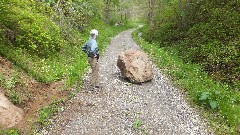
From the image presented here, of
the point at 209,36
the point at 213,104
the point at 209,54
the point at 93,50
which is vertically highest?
the point at 93,50

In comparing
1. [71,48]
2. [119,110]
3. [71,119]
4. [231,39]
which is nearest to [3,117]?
[71,119]

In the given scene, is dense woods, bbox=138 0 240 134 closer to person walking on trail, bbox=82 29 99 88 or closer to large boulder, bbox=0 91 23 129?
person walking on trail, bbox=82 29 99 88

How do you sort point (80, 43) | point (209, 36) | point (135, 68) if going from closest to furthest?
point (135, 68) → point (209, 36) → point (80, 43)

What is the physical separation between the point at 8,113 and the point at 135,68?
761 cm

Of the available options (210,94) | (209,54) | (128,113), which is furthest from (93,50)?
(209,54)

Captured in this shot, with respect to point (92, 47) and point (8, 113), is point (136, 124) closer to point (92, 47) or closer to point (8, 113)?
point (92, 47)

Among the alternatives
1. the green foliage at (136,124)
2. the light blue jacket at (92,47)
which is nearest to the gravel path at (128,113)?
the green foliage at (136,124)

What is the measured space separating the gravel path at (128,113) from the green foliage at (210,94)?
66 cm

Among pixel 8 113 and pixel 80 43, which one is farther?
pixel 80 43

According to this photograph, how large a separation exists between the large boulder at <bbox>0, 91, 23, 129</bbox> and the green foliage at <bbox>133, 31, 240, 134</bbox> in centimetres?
737

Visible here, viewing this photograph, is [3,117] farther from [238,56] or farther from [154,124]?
[238,56]

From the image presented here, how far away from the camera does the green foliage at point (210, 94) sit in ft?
36.6

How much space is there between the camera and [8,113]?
9.55 meters

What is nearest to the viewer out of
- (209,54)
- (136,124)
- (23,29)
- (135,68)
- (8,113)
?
(8,113)
